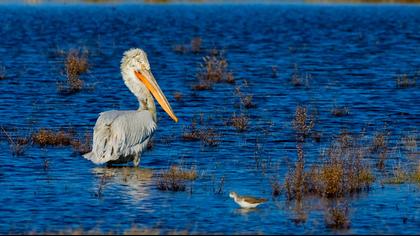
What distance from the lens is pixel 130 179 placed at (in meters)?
12.5

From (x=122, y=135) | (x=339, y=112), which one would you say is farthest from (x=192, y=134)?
(x=339, y=112)

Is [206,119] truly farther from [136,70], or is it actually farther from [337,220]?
[337,220]

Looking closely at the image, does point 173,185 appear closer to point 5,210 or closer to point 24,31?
point 5,210

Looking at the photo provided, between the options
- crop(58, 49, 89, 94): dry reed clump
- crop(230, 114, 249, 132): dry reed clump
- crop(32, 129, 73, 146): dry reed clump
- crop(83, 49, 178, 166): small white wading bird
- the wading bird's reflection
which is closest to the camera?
the wading bird's reflection

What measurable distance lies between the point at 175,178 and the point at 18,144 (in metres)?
3.16

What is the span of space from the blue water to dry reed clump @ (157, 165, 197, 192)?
0.12 m

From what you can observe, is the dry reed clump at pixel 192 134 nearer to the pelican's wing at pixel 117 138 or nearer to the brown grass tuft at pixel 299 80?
the pelican's wing at pixel 117 138

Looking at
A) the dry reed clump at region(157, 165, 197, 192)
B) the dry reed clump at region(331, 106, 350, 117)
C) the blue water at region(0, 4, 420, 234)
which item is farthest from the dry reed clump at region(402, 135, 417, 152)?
the dry reed clump at region(157, 165, 197, 192)

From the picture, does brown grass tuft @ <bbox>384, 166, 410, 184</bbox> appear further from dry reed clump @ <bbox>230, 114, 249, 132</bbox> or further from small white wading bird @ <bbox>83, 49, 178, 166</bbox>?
dry reed clump @ <bbox>230, 114, 249, 132</bbox>

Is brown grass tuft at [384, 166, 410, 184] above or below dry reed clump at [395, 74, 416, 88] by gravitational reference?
above

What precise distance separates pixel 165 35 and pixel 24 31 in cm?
538

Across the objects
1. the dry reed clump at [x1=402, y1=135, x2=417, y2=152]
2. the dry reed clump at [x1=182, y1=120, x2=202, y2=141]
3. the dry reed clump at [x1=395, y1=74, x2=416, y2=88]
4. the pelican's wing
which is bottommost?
the dry reed clump at [x1=182, y1=120, x2=202, y2=141]

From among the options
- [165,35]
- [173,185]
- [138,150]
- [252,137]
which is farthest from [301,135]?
[165,35]

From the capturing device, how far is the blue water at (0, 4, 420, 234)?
1052 cm
